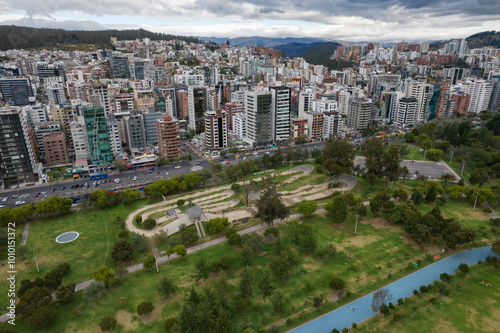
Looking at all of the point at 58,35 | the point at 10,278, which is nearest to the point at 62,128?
the point at 10,278

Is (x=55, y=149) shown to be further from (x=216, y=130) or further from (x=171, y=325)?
(x=171, y=325)

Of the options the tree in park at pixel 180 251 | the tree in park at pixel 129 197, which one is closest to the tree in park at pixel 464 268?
the tree in park at pixel 180 251

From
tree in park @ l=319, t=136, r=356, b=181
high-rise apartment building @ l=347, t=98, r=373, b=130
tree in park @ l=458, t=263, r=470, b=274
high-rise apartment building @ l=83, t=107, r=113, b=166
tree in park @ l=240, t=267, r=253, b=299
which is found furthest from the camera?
high-rise apartment building @ l=347, t=98, r=373, b=130

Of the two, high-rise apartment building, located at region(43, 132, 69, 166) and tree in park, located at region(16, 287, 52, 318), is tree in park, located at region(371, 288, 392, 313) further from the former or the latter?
high-rise apartment building, located at region(43, 132, 69, 166)

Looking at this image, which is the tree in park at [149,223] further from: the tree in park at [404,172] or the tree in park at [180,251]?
the tree in park at [404,172]

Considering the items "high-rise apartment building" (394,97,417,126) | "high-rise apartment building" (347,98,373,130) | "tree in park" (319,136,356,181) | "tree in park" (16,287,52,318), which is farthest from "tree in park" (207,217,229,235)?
"high-rise apartment building" (394,97,417,126)

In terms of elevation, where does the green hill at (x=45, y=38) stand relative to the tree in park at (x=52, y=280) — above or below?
above
